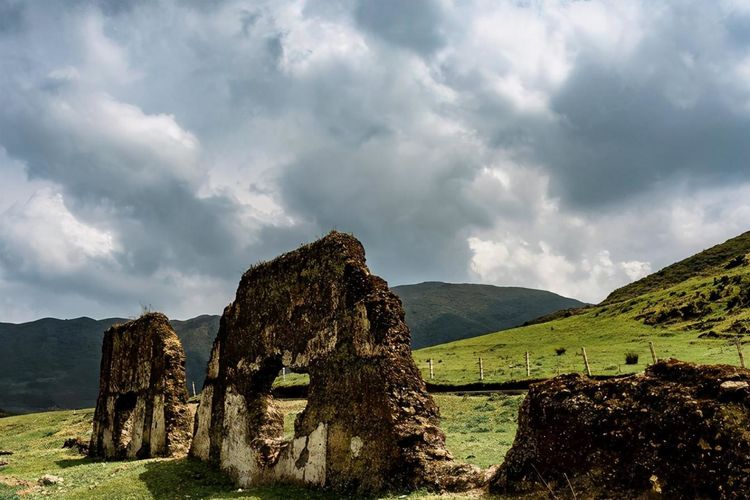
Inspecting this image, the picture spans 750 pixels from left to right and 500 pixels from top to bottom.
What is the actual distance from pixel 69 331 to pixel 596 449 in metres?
185

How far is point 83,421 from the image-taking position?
44.2 m

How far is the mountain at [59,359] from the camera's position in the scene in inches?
5002

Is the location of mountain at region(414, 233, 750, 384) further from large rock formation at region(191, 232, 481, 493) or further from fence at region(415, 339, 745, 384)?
large rock formation at region(191, 232, 481, 493)

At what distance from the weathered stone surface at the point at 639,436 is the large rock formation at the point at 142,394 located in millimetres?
14358

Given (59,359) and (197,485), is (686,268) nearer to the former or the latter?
(197,485)

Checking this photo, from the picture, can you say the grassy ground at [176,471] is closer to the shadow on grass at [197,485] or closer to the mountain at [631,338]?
the shadow on grass at [197,485]

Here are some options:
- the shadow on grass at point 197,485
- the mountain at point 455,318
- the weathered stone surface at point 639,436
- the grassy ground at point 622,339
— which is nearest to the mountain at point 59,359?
the mountain at point 455,318

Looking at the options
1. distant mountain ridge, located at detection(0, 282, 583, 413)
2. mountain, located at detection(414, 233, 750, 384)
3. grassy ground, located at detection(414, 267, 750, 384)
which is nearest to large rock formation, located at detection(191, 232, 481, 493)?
grassy ground, located at detection(414, 267, 750, 384)

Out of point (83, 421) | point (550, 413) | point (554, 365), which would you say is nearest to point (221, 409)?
point (550, 413)

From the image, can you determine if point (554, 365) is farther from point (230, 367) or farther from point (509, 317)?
point (509, 317)

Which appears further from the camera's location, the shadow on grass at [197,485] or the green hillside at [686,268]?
the green hillside at [686,268]

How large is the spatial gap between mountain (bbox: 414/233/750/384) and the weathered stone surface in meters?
24.3

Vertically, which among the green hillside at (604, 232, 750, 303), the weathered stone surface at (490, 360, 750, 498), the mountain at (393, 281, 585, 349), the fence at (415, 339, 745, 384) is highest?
the mountain at (393, 281, 585, 349)

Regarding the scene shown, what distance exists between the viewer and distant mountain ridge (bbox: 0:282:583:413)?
425ft
